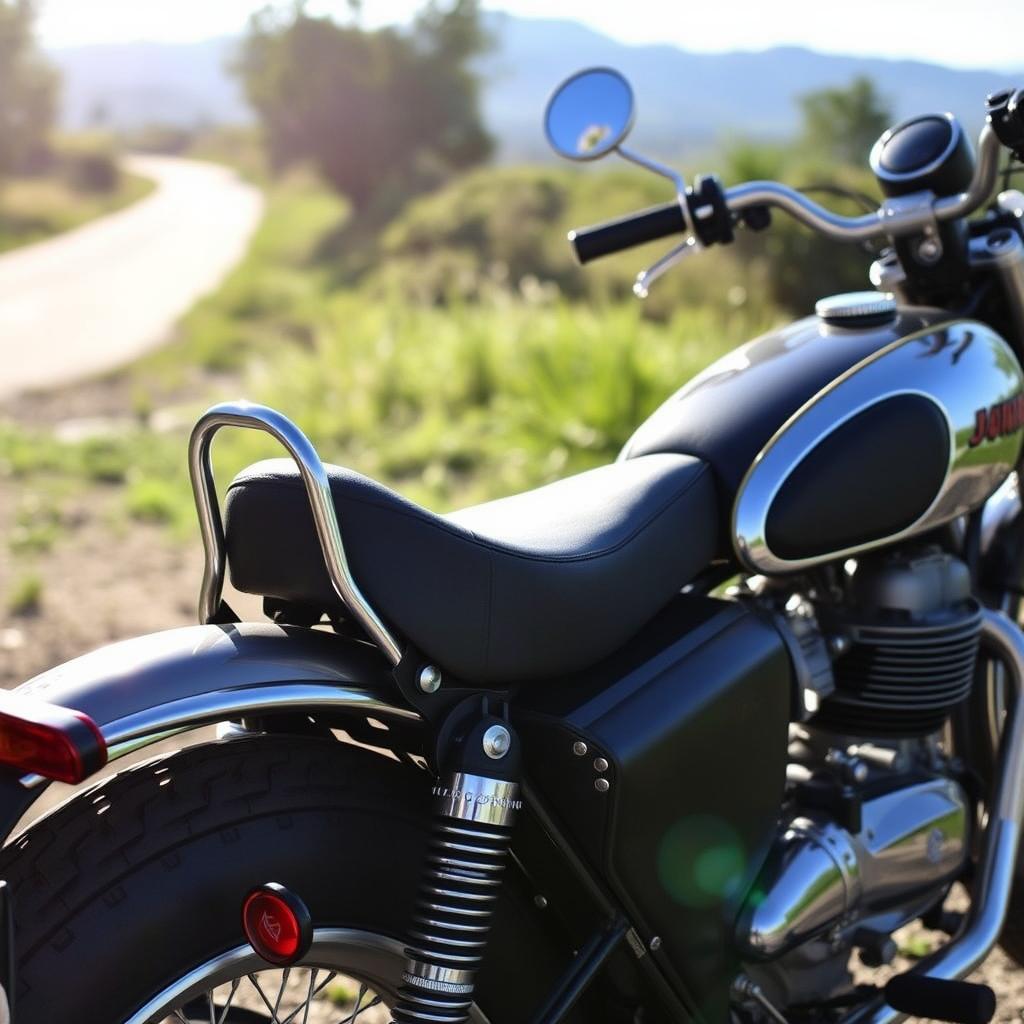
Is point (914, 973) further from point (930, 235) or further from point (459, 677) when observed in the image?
point (930, 235)

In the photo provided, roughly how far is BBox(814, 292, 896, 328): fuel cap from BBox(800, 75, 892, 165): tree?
23.2 feet

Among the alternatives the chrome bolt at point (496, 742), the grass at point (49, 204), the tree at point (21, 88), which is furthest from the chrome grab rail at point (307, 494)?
the tree at point (21, 88)

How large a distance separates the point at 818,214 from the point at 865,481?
22.3 inches

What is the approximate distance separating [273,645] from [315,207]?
3097 centimetres

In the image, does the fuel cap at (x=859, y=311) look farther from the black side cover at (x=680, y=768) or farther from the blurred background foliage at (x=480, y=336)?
the black side cover at (x=680, y=768)

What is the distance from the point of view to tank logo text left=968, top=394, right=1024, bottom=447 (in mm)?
2064

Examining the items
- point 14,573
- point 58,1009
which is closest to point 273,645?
point 58,1009

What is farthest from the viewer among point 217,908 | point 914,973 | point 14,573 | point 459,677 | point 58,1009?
point 14,573

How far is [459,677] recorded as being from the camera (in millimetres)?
1596

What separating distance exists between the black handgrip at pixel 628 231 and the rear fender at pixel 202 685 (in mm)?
1021

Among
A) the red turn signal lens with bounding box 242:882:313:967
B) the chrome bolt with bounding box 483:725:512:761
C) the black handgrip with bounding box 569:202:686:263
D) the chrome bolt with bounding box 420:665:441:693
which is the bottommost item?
the red turn signal lens with bounding box 242:882:313:967

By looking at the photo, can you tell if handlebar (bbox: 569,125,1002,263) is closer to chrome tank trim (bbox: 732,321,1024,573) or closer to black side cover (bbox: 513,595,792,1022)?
chrome tank trim (bbox: 732,321,1024,573)

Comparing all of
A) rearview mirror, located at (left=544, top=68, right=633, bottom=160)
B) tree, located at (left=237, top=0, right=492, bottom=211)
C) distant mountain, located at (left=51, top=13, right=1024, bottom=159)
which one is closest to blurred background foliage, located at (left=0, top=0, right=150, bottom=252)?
distant mountain, located at (left=51, top=13, right=1024, bottom=159)

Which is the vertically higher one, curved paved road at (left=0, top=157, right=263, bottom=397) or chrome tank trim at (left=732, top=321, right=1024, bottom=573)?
curved paved road at (left=0, top=157, right=263, bottom=397)
